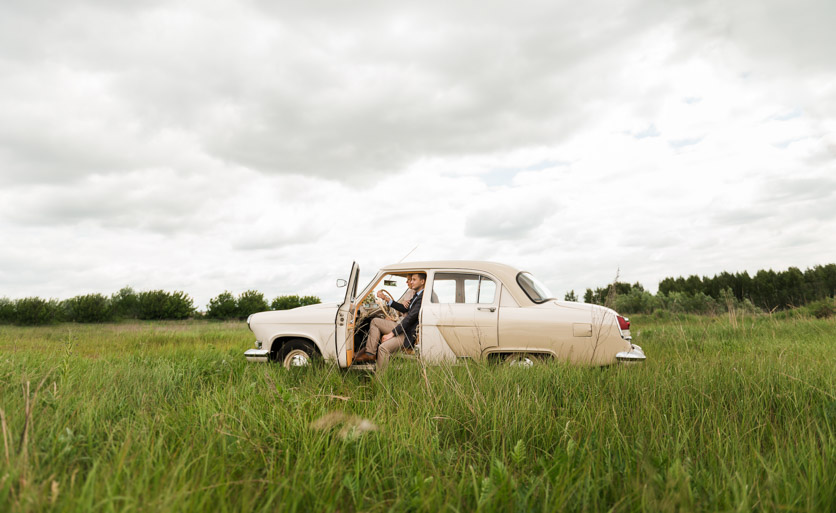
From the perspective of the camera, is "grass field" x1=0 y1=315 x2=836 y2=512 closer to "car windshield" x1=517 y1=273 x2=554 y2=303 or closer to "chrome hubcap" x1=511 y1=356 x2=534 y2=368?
"chrome hubcap" x1=511 y1=356 x2=534 y2=368

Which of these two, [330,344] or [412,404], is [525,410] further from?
[330,344]

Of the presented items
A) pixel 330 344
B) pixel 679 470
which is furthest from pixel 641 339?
pixel 679 470

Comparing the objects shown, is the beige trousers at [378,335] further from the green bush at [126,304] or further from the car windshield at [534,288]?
the green bush at [126,304]

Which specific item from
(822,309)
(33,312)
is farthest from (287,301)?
(822,309)

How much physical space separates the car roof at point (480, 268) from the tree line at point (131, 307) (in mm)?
38225

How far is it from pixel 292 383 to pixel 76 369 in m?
2.41

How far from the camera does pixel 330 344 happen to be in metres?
6.41

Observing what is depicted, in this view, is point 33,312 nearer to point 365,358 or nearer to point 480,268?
point 365,358

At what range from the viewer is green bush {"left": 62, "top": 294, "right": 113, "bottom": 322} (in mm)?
48406

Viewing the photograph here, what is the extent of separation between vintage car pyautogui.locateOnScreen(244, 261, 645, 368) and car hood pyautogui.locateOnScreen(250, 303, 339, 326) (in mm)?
15

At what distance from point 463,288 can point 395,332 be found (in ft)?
3.70

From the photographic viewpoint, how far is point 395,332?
6.38 m

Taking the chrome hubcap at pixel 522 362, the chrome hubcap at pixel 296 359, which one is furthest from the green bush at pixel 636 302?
the chrome hubcap at pixel 296 359

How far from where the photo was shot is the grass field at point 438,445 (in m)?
2.14
